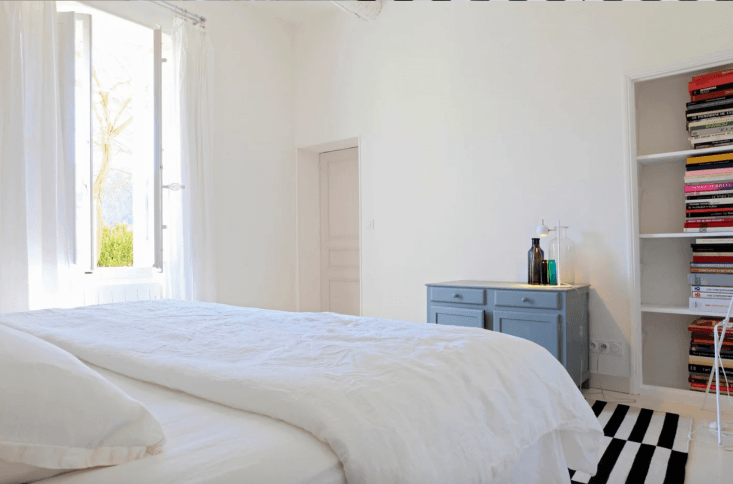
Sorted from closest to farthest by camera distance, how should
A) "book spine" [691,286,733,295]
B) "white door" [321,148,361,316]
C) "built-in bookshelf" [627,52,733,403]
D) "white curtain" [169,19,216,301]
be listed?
1. "book spine" [691,286,733,295]
2. "built-in bookshelf" [627,52,733,403]
3. "white curtain" [169,19,216,301]
4. "white door" [321,148,361,316]

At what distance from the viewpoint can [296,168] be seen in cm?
502

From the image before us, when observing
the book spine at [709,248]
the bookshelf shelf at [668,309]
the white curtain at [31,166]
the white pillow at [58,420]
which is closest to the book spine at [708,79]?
the book spine at [709,248]

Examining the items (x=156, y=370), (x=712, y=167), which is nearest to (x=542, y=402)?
(x=156, y=370)

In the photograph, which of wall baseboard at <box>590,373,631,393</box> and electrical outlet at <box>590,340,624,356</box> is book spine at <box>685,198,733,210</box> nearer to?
electrical outlet at <box>590,340,624,356</box>

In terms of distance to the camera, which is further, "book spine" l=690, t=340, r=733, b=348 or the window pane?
the window pane

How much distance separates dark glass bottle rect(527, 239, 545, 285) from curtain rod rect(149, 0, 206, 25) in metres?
3.21

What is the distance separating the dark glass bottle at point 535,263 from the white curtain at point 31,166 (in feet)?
10.2

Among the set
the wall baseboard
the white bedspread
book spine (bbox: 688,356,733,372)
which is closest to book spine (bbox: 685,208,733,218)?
book spine (bbox: 688,356,733,372)

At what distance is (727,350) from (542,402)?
2046 mm

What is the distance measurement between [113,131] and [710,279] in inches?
183

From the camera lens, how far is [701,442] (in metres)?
2.29

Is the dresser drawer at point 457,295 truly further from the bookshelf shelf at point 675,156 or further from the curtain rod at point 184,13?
the curtain rod at point 184,13

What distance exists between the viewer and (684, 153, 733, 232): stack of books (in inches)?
107

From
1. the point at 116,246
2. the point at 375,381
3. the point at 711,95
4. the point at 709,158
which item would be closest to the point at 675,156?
the point at 709,158
